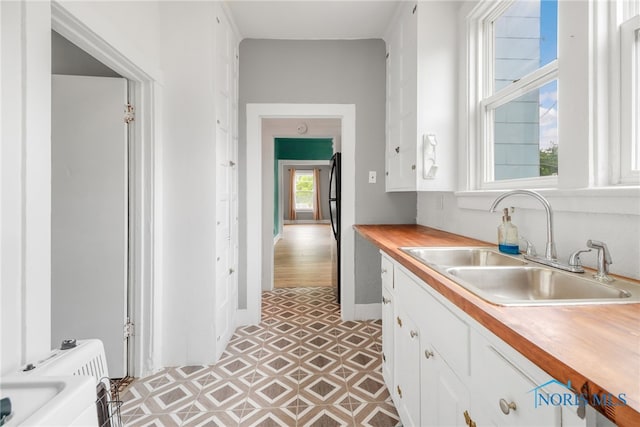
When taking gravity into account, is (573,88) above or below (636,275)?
above

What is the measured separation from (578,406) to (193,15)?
2.59 metres

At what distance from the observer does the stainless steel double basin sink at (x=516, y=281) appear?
81 centimetres

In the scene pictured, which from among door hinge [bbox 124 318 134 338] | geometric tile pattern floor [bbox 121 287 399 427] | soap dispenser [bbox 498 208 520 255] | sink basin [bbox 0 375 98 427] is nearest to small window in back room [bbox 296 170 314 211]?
geometric tile pattern floor [bbox 121 287 399 427]

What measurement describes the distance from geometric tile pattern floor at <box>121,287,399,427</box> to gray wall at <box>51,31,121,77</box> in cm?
208

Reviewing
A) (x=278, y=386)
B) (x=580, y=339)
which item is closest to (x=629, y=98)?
(x=580, y=339)

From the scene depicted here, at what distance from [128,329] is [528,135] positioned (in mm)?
2622

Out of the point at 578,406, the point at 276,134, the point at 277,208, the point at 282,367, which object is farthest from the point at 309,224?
the point at 578,406

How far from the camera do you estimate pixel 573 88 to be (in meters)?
1.16

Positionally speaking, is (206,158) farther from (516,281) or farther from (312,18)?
(516,281)

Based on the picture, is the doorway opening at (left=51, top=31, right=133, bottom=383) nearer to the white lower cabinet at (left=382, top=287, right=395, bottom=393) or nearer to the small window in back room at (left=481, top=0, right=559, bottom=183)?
the white lower cabinet at (left=382, top=287, right=395, bottom=393)

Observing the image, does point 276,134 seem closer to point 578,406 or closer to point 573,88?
point 573,88

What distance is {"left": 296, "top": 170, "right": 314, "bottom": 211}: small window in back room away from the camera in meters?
12.6

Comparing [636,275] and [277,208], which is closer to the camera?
[636,275]

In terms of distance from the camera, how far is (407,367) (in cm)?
136
